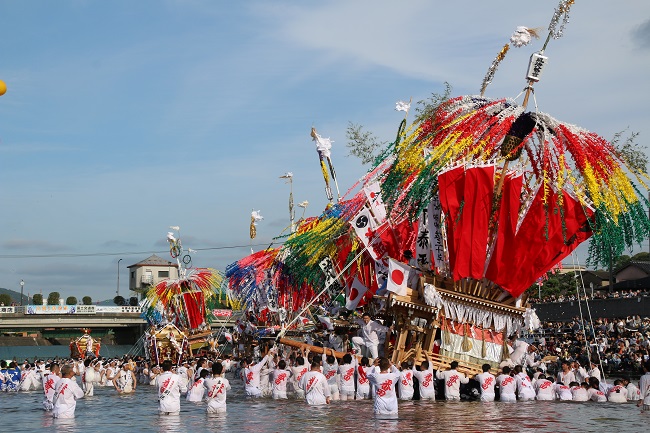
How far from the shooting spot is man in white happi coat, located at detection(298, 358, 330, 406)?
19609mm

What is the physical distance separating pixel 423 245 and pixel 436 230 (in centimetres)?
76

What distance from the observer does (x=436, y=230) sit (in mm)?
24641

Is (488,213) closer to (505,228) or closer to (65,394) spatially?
(505,228)

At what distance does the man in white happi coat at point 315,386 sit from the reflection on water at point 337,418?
0.22 metres

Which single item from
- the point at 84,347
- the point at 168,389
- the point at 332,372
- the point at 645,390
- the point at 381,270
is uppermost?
the point at 381,270

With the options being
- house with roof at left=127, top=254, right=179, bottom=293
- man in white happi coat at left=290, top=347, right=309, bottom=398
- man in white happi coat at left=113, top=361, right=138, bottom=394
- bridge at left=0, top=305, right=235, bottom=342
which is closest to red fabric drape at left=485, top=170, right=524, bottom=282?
man in white happi coat at left=290, top=347, right=309, bottom=398

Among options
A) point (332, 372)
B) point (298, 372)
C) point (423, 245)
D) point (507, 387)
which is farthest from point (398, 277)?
point (507, 387)

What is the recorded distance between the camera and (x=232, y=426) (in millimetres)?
16891

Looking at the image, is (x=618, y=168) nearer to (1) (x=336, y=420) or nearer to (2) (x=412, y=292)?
(2) (x=412, y=292)

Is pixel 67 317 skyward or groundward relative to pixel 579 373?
skyward

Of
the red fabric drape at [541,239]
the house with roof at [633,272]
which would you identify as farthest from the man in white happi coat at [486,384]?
the house with roof at [633,272]

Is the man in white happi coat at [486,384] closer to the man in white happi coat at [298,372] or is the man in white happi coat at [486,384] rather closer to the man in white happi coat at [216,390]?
the man in white happi coat at [298,372]

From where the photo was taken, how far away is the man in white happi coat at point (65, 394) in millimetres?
17675

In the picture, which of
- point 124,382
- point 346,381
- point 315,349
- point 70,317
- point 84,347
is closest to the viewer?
point 346,381
